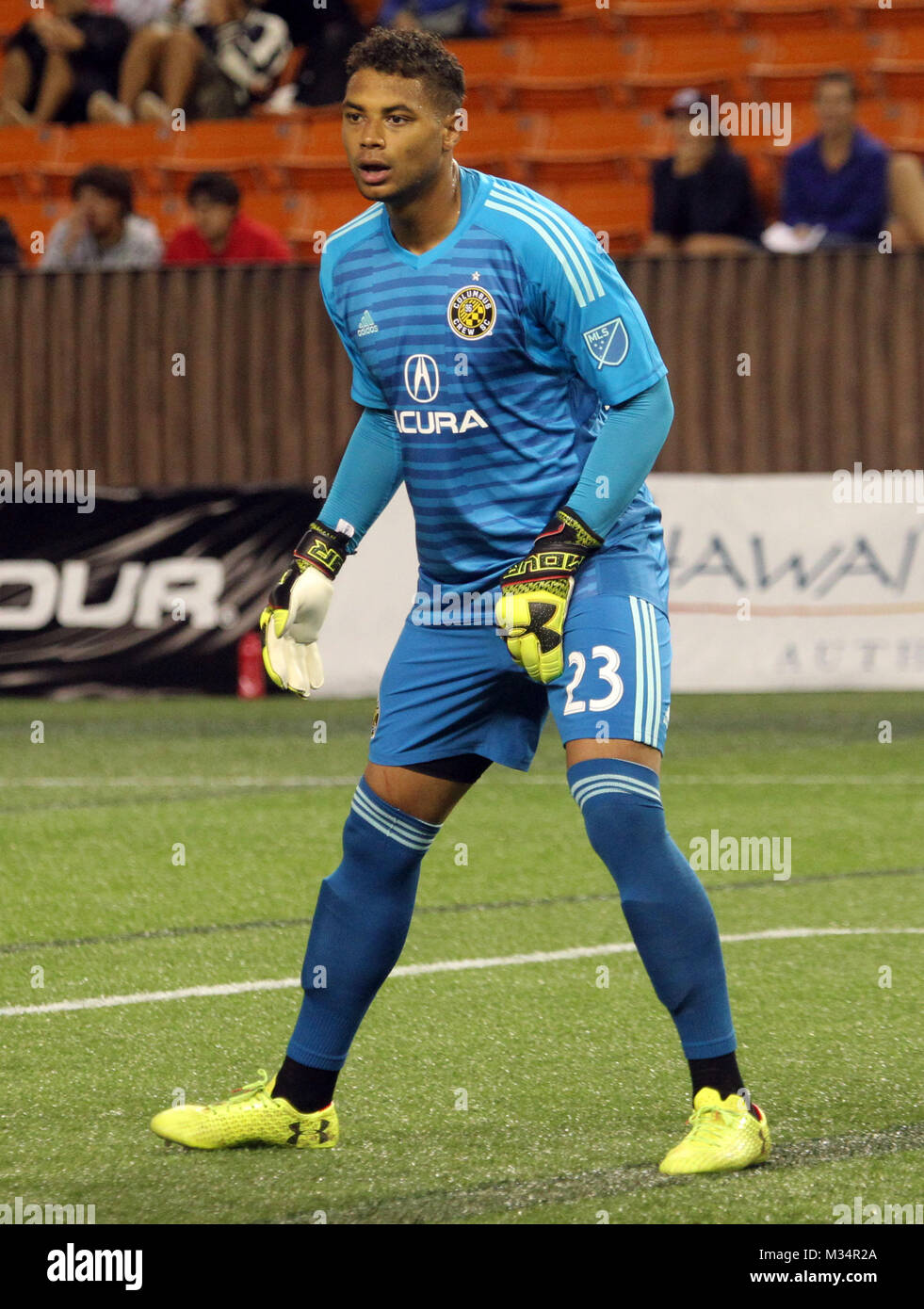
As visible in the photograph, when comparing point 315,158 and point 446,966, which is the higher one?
point 315,158

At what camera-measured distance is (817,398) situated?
39.2 feet

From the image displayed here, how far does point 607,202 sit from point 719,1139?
459 inches

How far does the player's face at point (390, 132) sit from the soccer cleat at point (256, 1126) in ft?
5.64

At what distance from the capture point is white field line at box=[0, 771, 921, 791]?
8.88m

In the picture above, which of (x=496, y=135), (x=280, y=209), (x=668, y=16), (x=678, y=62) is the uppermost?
(x=668, y=16)

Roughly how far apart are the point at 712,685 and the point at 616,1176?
290 inches

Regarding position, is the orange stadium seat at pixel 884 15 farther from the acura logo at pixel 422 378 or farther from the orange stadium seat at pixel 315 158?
the acura logo at pixel 422 378

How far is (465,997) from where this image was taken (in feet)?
17.3

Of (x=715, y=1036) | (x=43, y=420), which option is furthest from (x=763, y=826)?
(x=43, y=420)

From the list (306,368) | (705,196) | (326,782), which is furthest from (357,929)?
(705,196)

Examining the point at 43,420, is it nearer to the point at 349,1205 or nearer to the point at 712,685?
the point at 712,685

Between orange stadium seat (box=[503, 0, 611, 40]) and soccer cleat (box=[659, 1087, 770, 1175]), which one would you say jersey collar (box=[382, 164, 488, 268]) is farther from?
orange stadium seat (box=[503, 0, 611, 40])

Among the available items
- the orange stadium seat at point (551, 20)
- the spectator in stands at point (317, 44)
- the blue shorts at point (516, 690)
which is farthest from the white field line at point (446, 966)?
the orange stadium seat at point (551, 20)

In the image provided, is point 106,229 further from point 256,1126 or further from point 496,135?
point 256,1126
